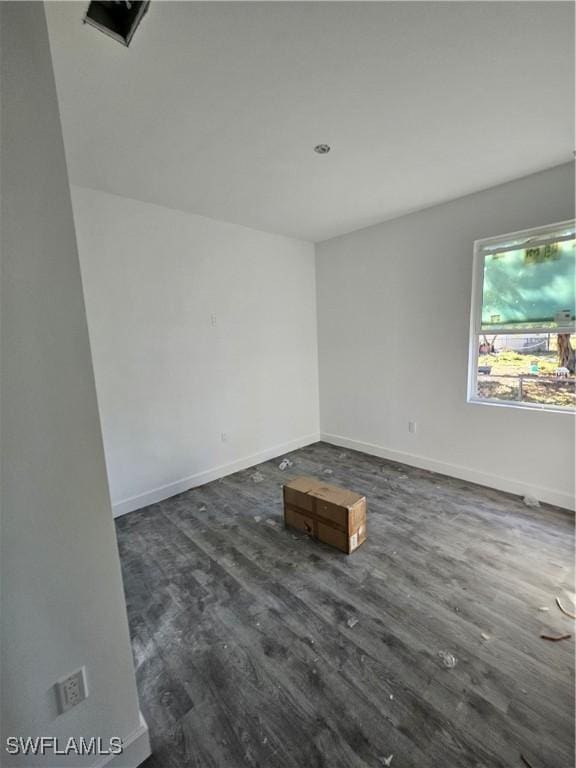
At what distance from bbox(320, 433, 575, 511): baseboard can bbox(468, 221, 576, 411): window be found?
27.1 inches

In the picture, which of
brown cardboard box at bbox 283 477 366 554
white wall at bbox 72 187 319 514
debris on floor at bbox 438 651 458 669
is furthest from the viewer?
white wall at bbox 72 187 319 514

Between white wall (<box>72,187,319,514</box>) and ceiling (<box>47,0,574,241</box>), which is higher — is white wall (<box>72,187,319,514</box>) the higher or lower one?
the lower one

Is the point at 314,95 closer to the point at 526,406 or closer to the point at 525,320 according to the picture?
the point at 525,320

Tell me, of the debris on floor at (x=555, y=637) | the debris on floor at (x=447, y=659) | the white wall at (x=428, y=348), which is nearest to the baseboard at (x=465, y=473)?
the white wall at (x=428, y=348)

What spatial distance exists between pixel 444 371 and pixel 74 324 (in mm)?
3173

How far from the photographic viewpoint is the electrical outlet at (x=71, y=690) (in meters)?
0.97

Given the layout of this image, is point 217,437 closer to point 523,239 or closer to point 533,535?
point 533,535

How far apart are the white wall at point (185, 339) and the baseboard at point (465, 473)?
0.90 m

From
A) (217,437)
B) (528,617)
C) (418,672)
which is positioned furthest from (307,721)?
(217,437)

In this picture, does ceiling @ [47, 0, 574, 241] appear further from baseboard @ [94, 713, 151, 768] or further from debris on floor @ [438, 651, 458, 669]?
debris on floor @ [438, 651, 458, 669]

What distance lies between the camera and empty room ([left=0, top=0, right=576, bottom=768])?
93 cm

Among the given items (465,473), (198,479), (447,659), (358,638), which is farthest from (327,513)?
(465,473)

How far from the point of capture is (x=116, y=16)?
121 centimetres

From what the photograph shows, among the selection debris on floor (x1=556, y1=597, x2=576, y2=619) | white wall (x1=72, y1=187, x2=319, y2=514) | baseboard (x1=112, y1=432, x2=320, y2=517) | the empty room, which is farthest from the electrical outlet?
debris on floor (x1=556, y1=597, x2=576, y2=619)
